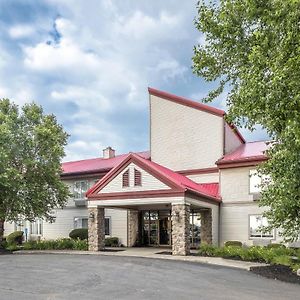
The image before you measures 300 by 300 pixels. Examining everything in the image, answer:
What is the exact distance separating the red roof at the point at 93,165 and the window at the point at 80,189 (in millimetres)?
965

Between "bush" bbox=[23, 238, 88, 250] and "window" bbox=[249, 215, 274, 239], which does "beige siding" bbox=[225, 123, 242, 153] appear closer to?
"window" bbox=[249, 215, 274, 239]

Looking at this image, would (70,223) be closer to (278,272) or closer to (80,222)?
(80,222)

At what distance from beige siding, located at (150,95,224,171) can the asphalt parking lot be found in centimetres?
1137

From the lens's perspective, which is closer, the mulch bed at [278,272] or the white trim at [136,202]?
the mulch bed at [278,272]

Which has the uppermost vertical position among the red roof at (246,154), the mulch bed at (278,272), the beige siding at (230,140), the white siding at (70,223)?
the beige siding at (230,140)

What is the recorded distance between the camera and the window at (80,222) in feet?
105

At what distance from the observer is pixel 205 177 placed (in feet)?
91.6

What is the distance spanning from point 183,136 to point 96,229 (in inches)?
361

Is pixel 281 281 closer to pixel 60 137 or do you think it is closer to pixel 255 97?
pixel 255 97

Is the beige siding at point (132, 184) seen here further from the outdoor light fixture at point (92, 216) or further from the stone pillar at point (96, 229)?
the outdoor light fixture at point (92, 216)

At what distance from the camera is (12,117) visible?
27094 millimetres

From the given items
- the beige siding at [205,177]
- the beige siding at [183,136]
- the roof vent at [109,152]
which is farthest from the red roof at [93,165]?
the beige siding at [205,177]

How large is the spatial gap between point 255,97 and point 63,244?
60.2ft

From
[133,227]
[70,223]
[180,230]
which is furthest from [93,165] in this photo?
[180,230]
